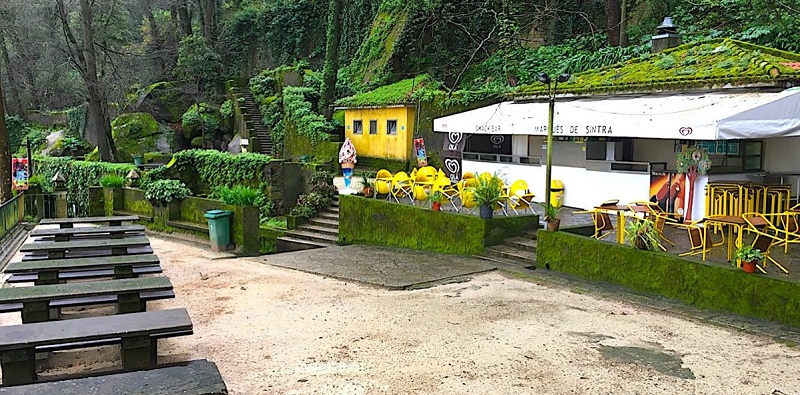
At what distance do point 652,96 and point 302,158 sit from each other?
479 inches

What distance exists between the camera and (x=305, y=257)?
1203 cm

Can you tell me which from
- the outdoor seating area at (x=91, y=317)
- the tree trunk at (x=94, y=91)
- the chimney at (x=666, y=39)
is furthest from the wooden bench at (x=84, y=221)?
the tree trunk at (x=94, y=91)

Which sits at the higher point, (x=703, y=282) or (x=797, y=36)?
(x=797, y=36)

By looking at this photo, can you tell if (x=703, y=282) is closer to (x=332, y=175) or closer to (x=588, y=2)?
(x=332, y=175)

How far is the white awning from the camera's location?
873 centimetres

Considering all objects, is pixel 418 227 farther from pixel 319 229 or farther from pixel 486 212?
pixel 319 229

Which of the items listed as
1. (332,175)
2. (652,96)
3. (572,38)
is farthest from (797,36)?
(332,175)

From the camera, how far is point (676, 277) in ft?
25.6

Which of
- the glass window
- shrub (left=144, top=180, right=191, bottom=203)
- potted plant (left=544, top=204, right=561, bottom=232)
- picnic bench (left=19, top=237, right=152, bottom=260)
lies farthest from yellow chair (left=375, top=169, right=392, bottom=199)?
picnic bench (left=19, top=237, right=152, bottom=260)

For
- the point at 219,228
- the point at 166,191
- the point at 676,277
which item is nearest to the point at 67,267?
the point at 676,277

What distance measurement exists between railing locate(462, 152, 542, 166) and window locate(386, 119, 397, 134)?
344 centimetres

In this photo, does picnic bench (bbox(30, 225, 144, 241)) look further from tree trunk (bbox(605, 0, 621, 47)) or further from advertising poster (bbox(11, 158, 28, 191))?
tree trunk (bbox(605, 0, 621, 47))

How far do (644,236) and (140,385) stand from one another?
262 inches

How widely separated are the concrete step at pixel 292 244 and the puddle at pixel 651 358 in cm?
982
